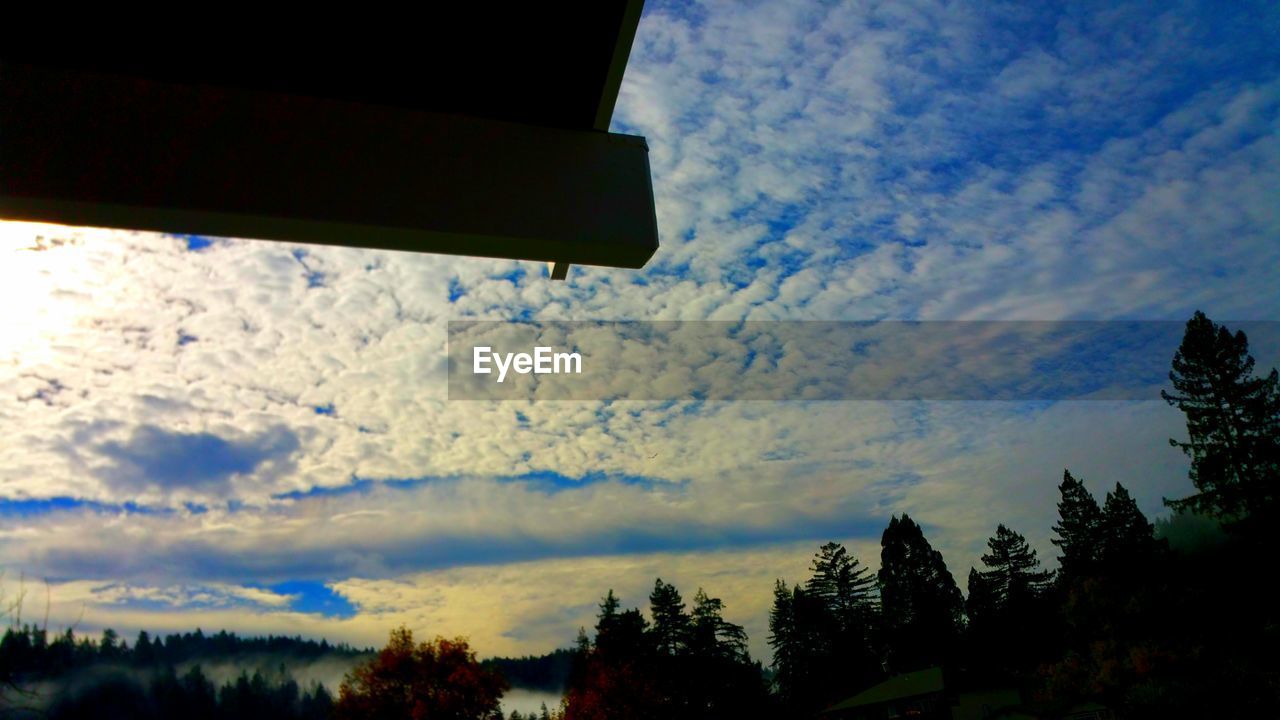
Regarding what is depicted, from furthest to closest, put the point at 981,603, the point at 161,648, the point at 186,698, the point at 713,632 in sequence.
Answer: the point at 713,632 → the point at 981,603 → the point at 161,648 → the point at 186,698

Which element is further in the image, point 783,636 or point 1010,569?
point 783,636

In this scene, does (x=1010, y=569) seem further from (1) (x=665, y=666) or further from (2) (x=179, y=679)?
(2) (x=179, y=679)

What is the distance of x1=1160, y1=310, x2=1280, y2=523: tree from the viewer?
1016 inches

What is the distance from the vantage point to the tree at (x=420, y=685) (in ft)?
103

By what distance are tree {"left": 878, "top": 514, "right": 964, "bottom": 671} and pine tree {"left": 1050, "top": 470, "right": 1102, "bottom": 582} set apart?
6.88 m

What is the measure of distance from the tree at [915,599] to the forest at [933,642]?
0.35 ft

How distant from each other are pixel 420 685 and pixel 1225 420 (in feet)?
113

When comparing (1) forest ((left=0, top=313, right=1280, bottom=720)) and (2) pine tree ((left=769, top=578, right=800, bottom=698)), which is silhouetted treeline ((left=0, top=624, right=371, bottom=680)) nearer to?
(1) forest ((left=0, top=313, right=1280, bottom=720))

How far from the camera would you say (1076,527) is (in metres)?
37.1

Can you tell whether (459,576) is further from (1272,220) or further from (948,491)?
(1272,220)

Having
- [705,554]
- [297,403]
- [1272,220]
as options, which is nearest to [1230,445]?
[1272,220]

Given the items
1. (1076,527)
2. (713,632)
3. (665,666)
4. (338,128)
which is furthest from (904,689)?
(338,128)

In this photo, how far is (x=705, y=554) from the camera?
40969mm

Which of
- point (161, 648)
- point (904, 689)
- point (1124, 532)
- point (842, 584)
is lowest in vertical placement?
point (904, 689)
